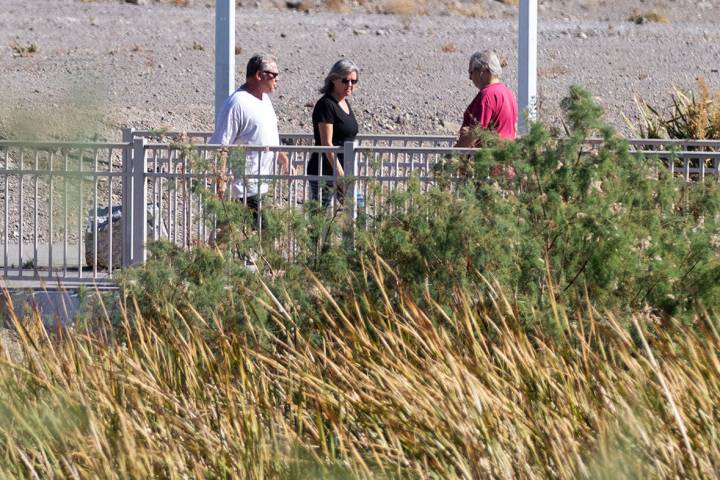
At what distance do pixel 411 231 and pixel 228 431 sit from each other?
7.54ft

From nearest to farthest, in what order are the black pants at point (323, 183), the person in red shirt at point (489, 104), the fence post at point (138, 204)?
the black pants at point (323, 183) < the person in red shirt at point (489, 104) < the fence post at point (138, 204)

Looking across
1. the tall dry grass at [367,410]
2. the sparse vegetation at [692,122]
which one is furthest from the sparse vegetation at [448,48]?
the tall dry grass at [367,410]

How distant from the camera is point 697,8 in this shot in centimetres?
5434

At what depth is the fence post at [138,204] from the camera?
8594 mm

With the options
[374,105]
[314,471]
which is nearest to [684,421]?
[314,471]

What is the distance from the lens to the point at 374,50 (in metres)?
38.5

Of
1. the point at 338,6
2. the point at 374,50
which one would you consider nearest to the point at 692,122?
the point at 374,50

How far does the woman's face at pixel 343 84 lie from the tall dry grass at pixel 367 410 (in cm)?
413

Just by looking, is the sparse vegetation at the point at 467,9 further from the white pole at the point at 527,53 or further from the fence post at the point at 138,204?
the fence post at the point at 138,204

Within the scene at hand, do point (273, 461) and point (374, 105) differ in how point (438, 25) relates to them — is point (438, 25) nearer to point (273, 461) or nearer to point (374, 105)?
point (374, 105)

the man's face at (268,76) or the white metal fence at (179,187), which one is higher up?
the man's face at (268,76)

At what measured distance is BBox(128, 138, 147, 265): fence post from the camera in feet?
28.2

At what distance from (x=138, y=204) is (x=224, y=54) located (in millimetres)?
3461

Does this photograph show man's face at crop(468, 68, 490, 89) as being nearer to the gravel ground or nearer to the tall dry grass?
the tall dry grass
